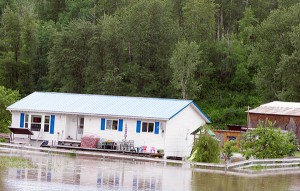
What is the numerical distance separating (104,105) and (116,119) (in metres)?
2.04

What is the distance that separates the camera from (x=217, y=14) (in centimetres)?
9500

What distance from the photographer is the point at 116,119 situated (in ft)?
163

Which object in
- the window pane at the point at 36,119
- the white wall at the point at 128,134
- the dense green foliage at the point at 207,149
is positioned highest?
the window pane at the point at 36,119

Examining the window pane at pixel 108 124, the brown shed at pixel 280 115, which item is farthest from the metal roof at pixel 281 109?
the window pane at pixel 108 124

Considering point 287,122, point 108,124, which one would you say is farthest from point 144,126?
point 287,122

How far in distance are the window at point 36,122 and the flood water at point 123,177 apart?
793cm

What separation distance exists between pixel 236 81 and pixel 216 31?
14.3 m

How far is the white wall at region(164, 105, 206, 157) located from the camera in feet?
160

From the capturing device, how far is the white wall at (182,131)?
48906 millimetres

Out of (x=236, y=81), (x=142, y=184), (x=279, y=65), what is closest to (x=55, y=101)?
(x=142, y=184)

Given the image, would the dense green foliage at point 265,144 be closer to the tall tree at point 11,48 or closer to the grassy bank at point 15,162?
the grassy bank at point 15,162

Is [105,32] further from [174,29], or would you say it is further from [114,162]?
[114,162]

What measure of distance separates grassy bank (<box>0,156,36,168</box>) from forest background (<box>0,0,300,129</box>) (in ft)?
123

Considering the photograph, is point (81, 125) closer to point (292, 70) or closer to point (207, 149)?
point (207, 149)
